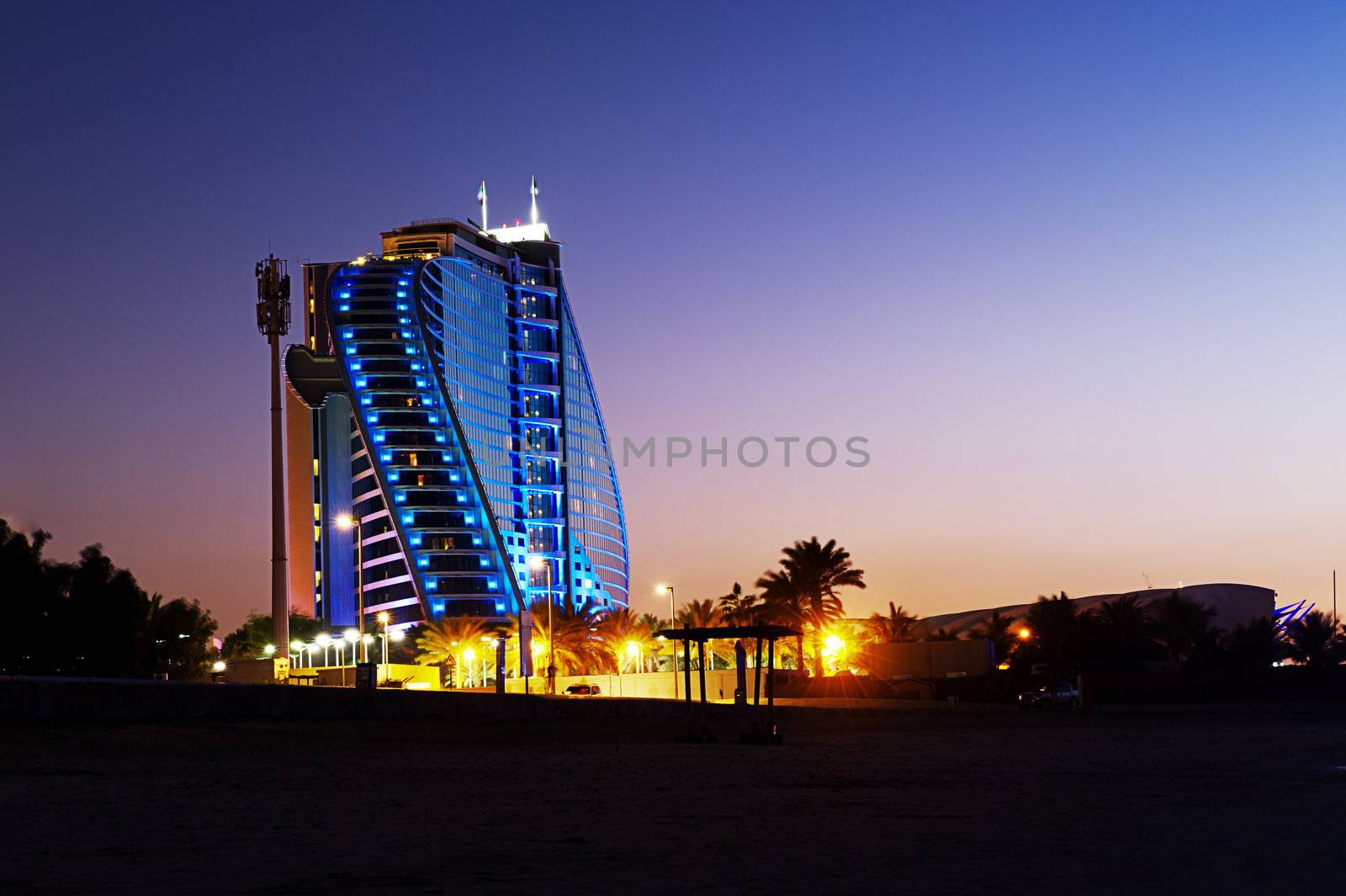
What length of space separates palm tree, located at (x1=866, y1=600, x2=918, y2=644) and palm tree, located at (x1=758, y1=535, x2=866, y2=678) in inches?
817

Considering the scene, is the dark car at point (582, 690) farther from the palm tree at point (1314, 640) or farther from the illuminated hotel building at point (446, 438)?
the illuminated hotel building at point (446, 438)

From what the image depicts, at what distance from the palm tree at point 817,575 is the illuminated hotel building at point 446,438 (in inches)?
2755

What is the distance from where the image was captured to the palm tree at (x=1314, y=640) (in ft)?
347

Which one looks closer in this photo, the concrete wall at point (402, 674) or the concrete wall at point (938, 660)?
the concrete wall at point (938, 660)

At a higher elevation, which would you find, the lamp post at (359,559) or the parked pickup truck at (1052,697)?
the lamp post at (359,559)

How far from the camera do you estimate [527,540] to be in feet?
536

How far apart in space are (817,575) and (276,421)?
30.7 metres

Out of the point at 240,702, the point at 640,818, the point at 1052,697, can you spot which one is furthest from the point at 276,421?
the point at 640,818

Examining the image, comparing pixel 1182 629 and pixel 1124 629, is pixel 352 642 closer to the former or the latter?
pixel 1182 629

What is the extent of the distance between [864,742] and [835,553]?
173 ft

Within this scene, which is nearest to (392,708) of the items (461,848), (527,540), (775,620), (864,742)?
(864,742)

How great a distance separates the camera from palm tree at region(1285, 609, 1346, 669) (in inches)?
4158

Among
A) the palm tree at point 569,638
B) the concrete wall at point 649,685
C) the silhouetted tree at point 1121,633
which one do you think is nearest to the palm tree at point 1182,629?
the silhouetted tree at point 1121,633

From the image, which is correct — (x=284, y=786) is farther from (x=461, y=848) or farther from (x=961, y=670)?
(x=961, y=670)
